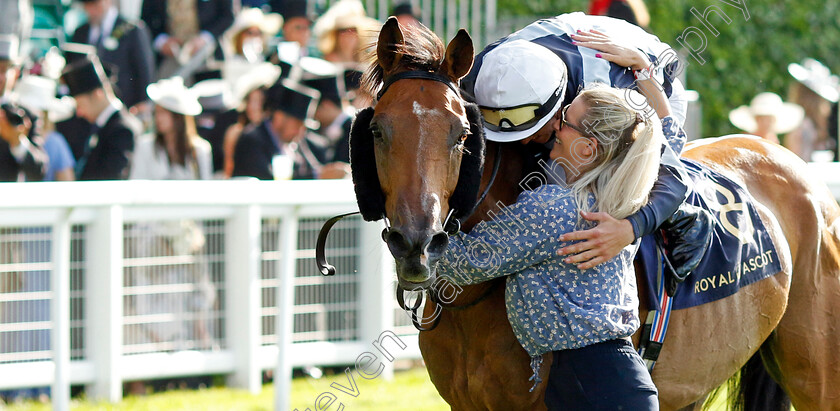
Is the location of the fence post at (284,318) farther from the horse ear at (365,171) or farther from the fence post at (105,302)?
the horse ear at (365,171)

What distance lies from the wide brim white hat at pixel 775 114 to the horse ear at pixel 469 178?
6.78 metres

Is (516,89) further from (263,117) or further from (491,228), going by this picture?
(263,117)

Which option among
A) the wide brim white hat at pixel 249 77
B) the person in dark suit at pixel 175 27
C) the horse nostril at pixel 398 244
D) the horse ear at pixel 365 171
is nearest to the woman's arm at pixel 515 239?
the horse ear at pixel 365 171

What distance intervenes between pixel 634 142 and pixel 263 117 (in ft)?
14.1

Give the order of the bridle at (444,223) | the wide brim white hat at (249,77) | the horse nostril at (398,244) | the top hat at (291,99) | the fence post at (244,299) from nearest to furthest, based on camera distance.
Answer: the horse nostril at (398,244), the bridle at (444,223), the fence post at (244,299), the top hat at (291,99), the wide brim white hat at (249,77)

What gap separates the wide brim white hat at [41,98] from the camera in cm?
631

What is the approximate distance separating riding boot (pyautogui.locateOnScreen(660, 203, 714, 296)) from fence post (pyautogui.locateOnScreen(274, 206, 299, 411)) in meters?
2.36

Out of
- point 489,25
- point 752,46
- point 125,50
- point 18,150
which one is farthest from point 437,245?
point 752,46

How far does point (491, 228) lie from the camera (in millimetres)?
2730

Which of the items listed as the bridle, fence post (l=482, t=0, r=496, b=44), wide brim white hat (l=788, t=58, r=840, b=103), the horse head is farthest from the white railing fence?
wide brim white hat (l=788, t=58, r=840, b=103)

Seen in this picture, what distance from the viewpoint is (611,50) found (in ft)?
9.88

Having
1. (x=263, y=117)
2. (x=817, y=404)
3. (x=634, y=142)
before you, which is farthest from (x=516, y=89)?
(x=263, y=117)

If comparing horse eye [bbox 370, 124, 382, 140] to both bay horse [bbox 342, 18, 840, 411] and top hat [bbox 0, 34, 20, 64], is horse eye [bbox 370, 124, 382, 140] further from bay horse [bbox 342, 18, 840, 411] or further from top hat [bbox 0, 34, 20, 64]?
top hat [bbox 0, 34, 20, 64]

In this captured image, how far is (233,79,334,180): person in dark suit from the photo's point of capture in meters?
6.48
